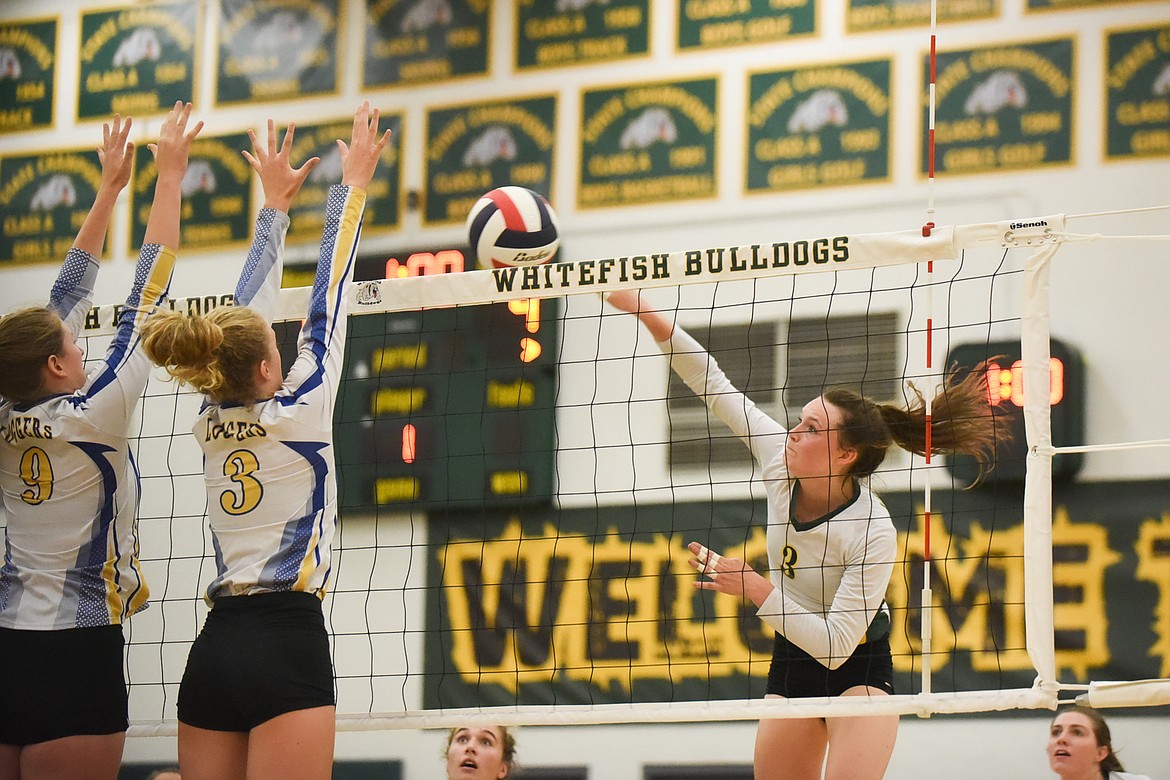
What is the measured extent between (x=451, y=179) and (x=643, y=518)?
8.04 feet

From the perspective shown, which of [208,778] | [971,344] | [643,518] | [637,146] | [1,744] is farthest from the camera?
[637,146]

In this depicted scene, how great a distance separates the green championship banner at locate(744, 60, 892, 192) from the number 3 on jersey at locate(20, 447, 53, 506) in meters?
4.67

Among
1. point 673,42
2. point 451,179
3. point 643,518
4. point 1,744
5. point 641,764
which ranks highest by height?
point 673,42

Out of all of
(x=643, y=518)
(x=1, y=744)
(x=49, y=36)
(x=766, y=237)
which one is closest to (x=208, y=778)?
(x=1, y=744)

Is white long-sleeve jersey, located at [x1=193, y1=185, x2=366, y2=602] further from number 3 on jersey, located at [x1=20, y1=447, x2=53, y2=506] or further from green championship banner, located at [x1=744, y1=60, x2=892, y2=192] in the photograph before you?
green championship banner, located at [x1=744, y1=60, x2=892, y2=192]

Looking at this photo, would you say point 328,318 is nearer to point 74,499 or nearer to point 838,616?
point 74,499

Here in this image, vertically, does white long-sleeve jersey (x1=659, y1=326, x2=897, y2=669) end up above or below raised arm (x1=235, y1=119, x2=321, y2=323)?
below

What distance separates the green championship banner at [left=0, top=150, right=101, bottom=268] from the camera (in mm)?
8977

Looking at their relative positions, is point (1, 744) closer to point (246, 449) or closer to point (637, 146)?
point (246, 449)

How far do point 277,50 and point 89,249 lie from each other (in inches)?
192

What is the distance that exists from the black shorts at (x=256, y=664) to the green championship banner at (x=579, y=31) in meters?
5.35

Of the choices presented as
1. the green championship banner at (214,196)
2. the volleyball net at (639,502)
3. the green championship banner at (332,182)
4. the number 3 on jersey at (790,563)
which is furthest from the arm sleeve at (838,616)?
the green championship banner at (214,196)

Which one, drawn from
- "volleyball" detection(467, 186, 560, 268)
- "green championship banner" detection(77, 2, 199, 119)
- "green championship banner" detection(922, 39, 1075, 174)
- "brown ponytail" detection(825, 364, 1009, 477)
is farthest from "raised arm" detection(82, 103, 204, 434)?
"green championship banner" detection(77, 2, 199, 119)

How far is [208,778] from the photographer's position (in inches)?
131
